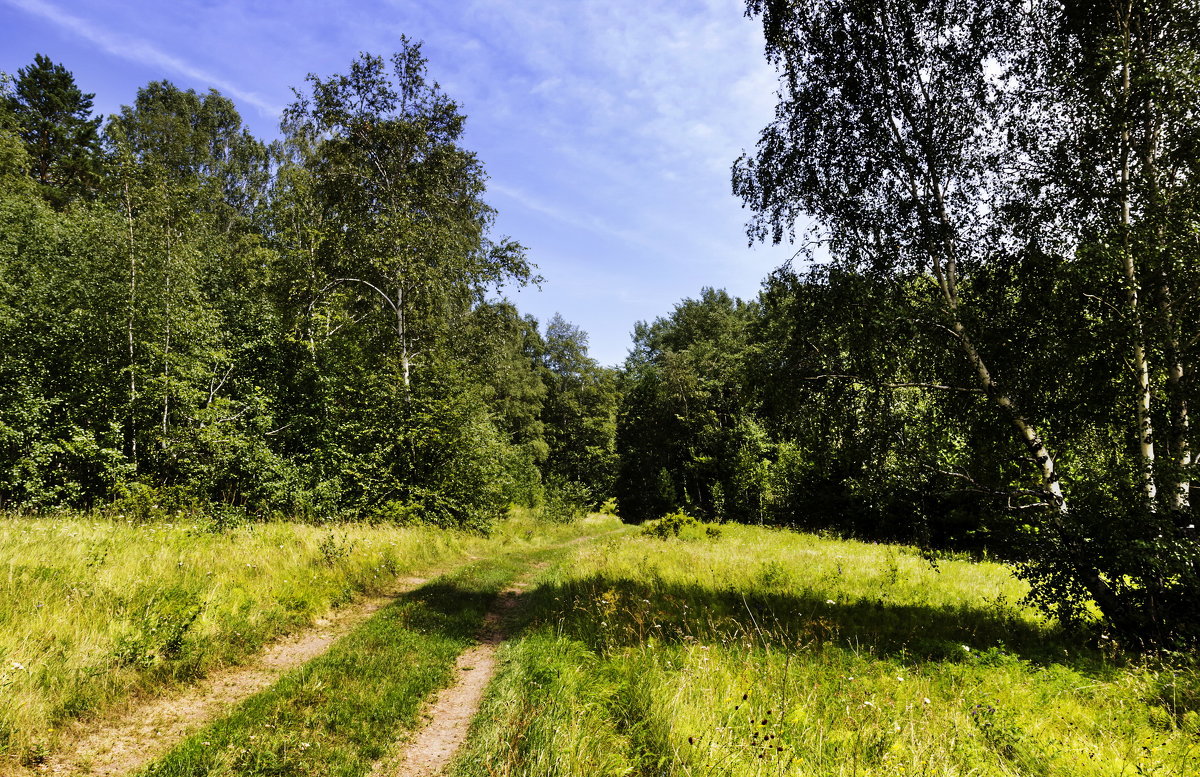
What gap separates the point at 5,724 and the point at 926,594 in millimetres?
14268

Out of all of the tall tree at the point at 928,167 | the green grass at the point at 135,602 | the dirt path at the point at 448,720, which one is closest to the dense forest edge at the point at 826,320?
the tall tree at the point at 928,167

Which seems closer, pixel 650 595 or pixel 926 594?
pixel 650 595

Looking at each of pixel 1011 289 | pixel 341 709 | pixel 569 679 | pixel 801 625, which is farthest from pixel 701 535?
pixel 341 709

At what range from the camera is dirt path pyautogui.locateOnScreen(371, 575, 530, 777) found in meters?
4.50

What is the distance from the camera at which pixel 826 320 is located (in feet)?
33.3

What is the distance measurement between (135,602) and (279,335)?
15817 mm

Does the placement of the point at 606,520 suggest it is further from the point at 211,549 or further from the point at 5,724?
the point at 5,724

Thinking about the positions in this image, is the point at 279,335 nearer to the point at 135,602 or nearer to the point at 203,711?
the point at 135,602

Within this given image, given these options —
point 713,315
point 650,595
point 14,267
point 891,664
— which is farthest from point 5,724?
point 713,315

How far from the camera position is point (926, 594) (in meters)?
11.0

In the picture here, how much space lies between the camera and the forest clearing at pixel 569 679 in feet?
13.7

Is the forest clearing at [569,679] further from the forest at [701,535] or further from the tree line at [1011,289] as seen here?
the tree line at [1011,289]

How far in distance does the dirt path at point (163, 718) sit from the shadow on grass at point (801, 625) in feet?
13.0

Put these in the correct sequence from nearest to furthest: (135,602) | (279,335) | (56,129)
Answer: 1. (135,602)
2. (279,335)
3. (56,129)
